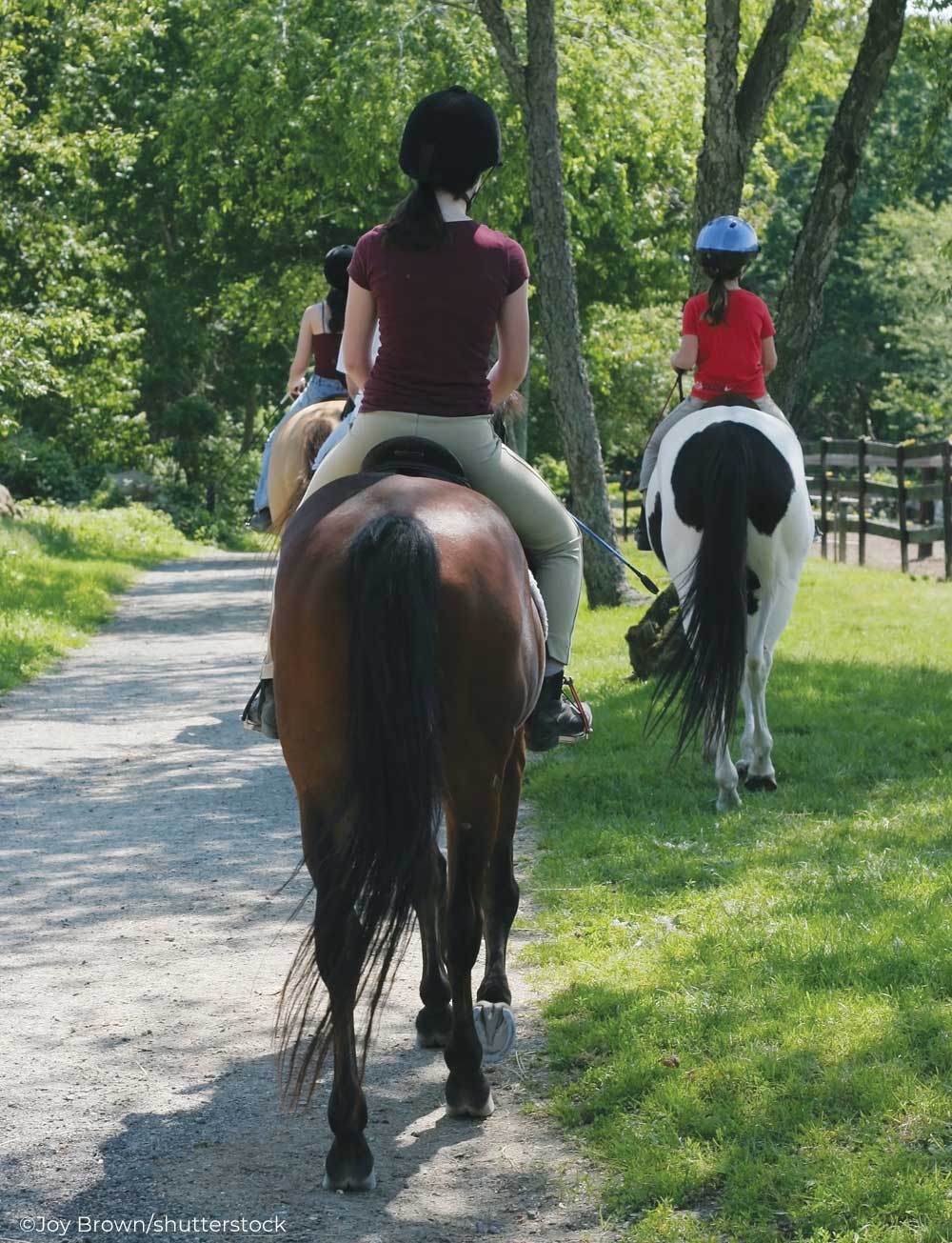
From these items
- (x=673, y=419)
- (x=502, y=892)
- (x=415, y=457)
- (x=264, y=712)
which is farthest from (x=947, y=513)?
(x=415, y=457)

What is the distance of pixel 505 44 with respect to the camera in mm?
14703

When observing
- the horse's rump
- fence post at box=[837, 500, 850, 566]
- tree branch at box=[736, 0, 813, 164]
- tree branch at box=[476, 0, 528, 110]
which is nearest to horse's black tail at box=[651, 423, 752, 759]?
the horse's rump

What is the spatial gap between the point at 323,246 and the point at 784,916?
23.8 m

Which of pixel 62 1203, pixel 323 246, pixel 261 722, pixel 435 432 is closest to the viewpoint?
pixel 62 1203

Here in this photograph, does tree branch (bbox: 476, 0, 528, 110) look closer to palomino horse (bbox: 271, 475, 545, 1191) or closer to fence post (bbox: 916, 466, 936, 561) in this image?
fence post (bbox: 916, 466, 936, 561)

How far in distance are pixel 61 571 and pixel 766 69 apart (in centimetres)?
1113

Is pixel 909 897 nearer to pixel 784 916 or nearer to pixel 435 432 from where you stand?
pixel 784 916

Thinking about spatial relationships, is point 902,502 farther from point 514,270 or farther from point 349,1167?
point 349,1167

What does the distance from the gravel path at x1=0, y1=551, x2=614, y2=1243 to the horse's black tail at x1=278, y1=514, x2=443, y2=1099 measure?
A: 0.43 meters

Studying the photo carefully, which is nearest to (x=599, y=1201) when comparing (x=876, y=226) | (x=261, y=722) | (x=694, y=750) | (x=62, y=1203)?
(x=62, y=1203)

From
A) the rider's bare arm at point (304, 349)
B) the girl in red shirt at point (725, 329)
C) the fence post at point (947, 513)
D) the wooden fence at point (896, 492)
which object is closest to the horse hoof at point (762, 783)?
the girl in red shirt at point (725, 329)

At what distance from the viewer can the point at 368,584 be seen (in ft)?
12.7

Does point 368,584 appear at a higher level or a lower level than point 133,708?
higher

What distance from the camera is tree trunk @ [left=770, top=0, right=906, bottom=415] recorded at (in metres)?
11.7
